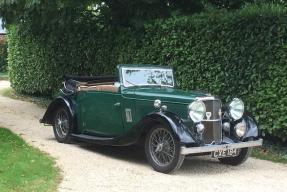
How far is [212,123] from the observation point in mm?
8445

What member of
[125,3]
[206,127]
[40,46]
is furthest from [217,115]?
[40,46]

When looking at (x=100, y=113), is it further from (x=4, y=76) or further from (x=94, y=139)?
(x=4, y=76)

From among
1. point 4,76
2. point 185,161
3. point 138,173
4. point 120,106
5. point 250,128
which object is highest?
point 120,106

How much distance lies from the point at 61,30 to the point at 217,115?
9094 millimetres

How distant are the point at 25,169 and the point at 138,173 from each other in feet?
5.38

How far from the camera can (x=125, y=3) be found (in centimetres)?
1388

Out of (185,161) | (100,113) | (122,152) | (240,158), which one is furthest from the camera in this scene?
(122,152)

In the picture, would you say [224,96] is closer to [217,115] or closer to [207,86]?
[207,86]

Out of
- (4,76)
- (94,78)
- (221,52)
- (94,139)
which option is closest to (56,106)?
(94,78)

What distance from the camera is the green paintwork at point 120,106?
27.9 ft

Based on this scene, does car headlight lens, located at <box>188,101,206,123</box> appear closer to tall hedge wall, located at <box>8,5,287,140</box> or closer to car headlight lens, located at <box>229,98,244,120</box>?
car headlight lens, located at <box>229,98,244,120</box>

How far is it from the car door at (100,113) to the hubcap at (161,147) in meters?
0.88

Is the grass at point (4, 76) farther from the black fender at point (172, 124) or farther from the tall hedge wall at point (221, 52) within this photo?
the black fender at point (172, 124)

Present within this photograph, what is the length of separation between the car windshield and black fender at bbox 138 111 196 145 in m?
1.06
